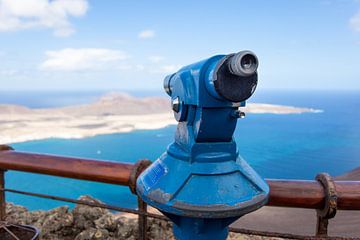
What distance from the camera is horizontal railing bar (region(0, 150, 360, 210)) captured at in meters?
1.09

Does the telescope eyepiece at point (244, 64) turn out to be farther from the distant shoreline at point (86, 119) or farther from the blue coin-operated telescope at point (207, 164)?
the distant shoreline at point (86, 119)

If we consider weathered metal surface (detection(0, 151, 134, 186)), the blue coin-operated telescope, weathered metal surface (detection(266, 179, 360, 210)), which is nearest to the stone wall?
weathered metal surface (detection(0, 151, 134, 186))

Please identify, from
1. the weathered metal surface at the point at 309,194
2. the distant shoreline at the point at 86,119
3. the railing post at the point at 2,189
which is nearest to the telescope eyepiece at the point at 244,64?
the weathered metal surface at the point at 309,194

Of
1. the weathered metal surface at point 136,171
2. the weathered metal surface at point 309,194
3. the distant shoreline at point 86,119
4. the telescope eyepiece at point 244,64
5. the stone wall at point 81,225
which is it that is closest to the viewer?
the telescope eyepiece at point 244,64

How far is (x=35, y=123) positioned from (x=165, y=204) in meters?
58.1

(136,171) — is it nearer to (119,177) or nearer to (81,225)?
(119,177)

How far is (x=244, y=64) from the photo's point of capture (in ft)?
2.26

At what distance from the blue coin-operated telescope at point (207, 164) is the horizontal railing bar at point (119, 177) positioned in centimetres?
31

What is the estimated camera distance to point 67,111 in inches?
2766

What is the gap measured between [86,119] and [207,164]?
209 feet

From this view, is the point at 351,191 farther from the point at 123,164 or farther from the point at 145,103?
the point at 145,103

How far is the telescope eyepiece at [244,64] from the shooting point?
675mm

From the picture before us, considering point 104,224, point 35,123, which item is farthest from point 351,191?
point 35,123

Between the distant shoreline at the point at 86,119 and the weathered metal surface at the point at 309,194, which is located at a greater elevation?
the weathered metal surface at the point at 309,194
